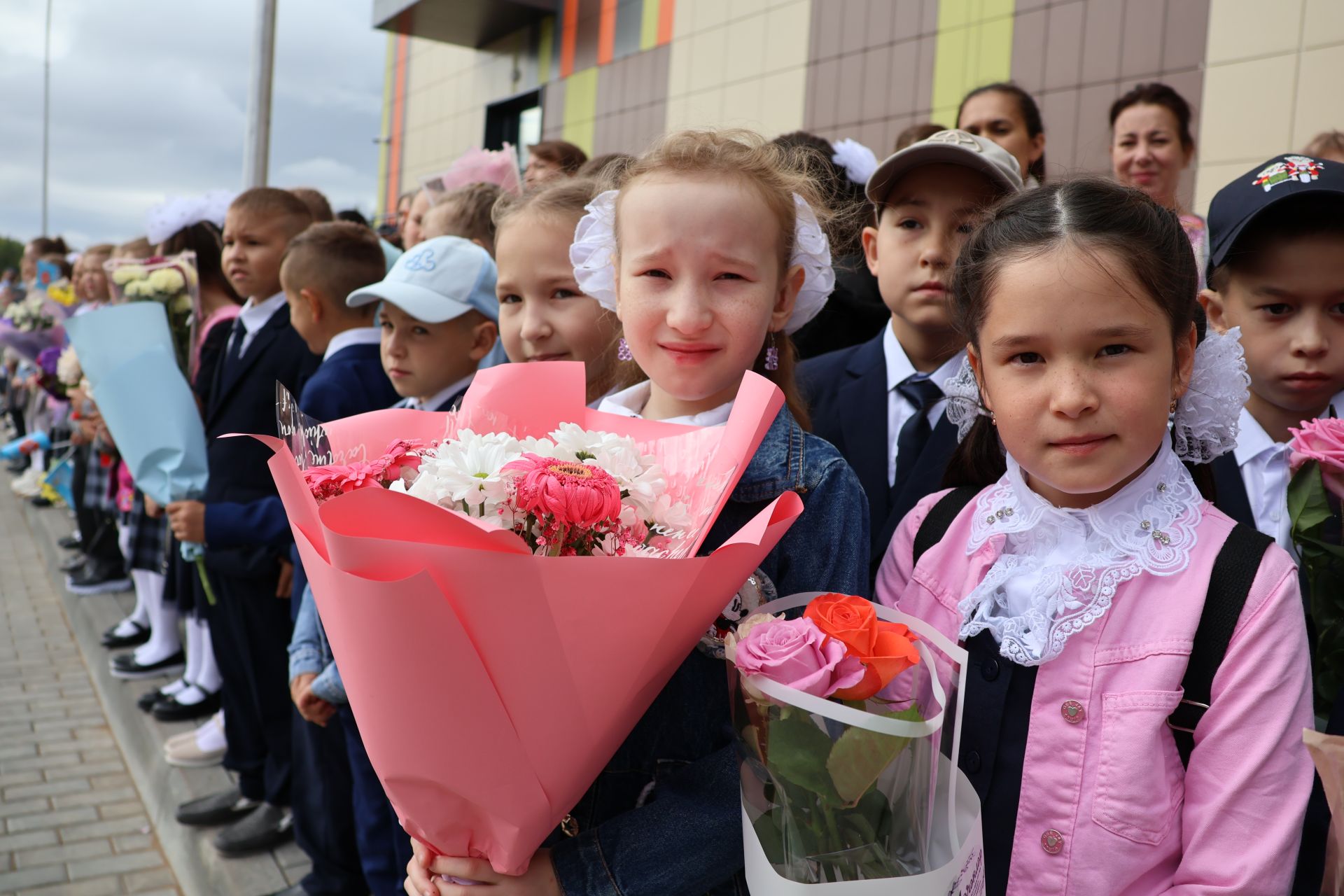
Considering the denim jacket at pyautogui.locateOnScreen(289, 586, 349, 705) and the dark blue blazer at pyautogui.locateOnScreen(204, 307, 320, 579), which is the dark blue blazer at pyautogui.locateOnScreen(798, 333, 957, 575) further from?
the dark blue blazer at pyautogui.locateOnScreen(204, 307, 320, 579)

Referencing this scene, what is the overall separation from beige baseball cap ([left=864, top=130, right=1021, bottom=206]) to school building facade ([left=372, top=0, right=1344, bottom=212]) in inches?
6.2

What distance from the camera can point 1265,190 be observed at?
173 cm

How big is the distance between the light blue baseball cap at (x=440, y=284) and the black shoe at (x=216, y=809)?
1.98m

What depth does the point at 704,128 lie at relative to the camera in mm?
1797

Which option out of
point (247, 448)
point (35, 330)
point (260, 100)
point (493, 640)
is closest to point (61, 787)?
point (247, 448)

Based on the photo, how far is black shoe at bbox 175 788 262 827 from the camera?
3.54 metres

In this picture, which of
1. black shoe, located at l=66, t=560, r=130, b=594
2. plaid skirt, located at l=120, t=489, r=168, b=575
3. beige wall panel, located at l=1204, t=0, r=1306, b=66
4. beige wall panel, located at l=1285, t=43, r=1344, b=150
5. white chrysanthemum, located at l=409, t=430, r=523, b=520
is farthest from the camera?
black shoe, located at l=66, t=560, r=130, b=594

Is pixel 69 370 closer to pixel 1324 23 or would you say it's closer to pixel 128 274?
pixel 128 274

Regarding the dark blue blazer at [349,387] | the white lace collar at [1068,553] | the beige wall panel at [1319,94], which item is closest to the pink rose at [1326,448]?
the white lace collar at [1068,553]

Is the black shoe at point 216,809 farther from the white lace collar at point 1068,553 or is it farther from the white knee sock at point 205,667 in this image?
the white lace collar at point 1068,553

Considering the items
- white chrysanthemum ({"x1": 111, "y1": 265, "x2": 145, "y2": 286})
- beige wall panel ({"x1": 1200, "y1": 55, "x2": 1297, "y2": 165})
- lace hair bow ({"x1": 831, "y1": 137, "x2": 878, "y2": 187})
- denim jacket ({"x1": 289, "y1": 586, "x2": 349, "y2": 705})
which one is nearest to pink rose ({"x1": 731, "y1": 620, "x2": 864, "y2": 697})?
denim jacket ({"x1": 289, "y1": 586, "x2": 349, "y2": 705})

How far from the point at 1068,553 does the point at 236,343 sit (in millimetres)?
3472

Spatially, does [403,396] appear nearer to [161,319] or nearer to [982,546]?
[161,319]

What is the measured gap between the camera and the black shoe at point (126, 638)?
5.51 metres
